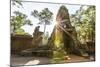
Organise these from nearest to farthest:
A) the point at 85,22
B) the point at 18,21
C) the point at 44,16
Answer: the point at 18,21 → the point at 44,16 → the point at 85,22

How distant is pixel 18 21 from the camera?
6.75 ft

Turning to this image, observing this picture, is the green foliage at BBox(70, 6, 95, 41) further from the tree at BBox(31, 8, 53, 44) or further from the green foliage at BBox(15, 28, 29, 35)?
the green foliage at BBox(15, 28, 29, 35)

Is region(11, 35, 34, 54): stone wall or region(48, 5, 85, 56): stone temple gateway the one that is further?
region(48, 5, 85, 56): stone temple gateway

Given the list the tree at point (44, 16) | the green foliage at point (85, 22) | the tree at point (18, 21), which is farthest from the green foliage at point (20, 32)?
the green foliage at point (85, 22)

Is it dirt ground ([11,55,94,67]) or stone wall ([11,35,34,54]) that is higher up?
stone wall ([11,35,34,54])

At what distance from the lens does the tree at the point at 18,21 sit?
2.03 m

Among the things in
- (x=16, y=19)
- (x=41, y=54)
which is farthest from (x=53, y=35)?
(x=16, y=19)

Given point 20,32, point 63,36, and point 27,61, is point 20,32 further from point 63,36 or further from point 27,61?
point 63,36

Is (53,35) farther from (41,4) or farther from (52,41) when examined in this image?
(41,4)

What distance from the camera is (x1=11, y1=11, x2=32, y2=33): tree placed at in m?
2.03

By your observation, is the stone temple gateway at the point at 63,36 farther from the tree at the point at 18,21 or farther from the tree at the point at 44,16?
the tree at the point at 18,21

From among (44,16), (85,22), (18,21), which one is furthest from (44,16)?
(85,22)

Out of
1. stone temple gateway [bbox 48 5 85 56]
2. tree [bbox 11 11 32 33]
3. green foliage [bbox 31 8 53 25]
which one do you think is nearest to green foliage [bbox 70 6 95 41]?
stone temple gateway [bbox 48 5 85 56]
